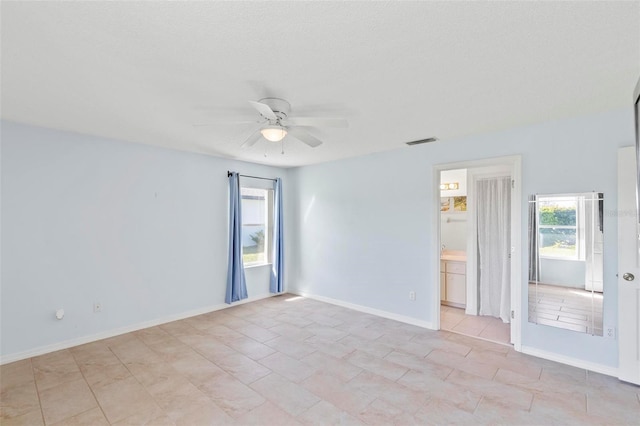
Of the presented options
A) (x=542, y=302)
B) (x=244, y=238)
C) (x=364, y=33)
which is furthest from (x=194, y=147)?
(x=542, y=302)

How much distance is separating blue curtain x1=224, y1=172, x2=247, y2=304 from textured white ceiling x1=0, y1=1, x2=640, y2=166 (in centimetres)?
187

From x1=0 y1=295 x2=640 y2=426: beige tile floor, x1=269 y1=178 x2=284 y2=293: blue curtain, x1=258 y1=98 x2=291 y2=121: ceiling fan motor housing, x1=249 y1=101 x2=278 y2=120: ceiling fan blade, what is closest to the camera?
x1=249 y1=101 x2=278 y2=120: ceiling fan blade

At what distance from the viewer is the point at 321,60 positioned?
192 centimetres

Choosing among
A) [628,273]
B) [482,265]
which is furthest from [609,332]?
[482,265]

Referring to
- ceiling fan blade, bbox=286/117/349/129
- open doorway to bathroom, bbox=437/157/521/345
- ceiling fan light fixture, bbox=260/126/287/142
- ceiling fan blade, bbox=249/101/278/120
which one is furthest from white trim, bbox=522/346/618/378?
ceiling fan blade, bbox=249/101/278/120

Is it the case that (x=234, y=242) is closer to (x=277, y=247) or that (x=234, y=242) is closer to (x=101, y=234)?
(x=277, y=247)

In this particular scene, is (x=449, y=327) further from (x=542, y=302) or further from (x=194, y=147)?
(x=194, y=147)

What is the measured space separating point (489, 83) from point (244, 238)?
14.2ft

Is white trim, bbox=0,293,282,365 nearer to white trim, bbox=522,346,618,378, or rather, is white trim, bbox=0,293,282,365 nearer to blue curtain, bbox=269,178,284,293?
blue curtain, bbox=269,178,284,293

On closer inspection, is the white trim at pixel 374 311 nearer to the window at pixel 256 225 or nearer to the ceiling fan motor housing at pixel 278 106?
Result: the window at pixel 256 225

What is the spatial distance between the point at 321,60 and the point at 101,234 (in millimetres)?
3479

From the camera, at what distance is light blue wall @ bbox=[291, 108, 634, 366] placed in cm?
285

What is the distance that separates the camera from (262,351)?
11.0ft

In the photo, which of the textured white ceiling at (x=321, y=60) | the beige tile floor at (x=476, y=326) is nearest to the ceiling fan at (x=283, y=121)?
the textured white ceiling at (x=321, y=60)
